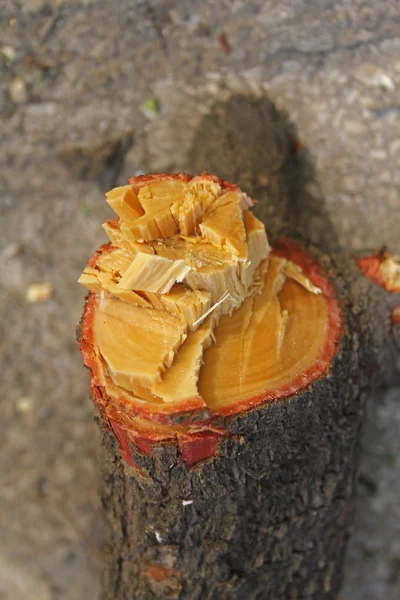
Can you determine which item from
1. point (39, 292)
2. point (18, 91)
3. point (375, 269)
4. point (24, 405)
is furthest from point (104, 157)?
point (375, 269)

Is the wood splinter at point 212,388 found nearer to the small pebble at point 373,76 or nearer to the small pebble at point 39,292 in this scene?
the small pebble at point 373,76

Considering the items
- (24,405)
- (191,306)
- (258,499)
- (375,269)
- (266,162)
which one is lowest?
(24,405)

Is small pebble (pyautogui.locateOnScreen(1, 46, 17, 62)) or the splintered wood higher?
small pebble (pyautogui.locateOnScreen(1, 46, 17, 62))

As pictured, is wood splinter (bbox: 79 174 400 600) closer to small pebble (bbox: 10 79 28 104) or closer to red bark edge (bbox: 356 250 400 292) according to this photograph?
red bark edge (bbox: 356 250 400 292)

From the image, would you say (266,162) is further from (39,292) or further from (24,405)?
(24,405)

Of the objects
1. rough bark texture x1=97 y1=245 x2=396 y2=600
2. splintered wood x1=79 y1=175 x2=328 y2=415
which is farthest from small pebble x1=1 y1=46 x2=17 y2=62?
rough bark texture x1=97 y1=245 x2=396 y2=600

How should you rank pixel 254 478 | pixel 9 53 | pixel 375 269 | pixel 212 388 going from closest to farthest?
pixel 212 388 < pixel 254 478 < pixel 375 269 < pixel 9 53

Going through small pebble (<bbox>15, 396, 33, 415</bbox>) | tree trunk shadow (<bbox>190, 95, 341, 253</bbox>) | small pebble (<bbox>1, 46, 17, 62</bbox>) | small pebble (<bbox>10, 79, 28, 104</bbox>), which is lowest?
small pebble (<bbox>15, 396, 33, 415</bbox>)
